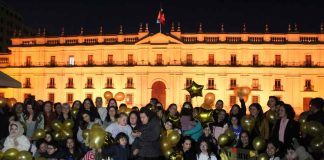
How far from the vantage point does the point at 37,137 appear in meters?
9.12

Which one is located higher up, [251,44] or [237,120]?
[251,44]

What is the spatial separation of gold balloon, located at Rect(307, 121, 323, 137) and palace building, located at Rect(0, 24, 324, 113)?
34.7 m

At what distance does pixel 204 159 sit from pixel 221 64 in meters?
37.0

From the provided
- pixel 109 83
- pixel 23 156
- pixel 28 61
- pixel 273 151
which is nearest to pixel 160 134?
pixel 273 151

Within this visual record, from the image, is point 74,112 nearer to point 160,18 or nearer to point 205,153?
point 205,153

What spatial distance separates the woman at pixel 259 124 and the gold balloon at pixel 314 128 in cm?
107

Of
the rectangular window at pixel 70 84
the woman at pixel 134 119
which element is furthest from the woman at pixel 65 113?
the rectangular window at pixel 70 84

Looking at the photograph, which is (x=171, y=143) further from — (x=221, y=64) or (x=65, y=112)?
(x=221, y=64)

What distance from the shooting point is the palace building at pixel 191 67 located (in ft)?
141

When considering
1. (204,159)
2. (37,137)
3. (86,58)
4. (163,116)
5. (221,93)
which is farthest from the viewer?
(86,58)

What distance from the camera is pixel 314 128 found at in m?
8.09

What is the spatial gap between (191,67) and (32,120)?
3464 cm

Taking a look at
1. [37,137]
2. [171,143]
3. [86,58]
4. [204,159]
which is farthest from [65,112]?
[86,58]

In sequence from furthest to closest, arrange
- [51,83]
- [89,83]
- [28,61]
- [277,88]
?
[28,61] → [51,83] → [89,83] → [277,88]
